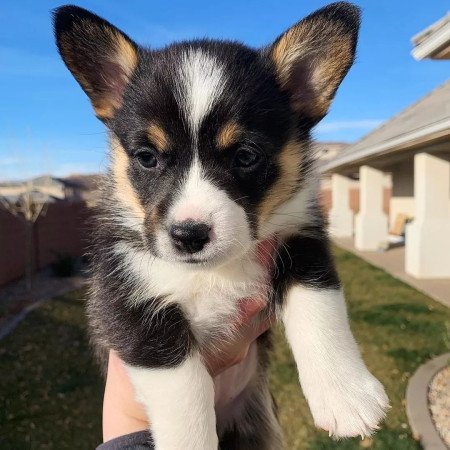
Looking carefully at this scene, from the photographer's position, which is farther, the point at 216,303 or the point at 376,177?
the point at 376,177

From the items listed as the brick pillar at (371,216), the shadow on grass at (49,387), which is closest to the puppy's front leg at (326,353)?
the shadow on grass at (49,387)

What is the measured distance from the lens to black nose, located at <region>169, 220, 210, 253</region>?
187 cm

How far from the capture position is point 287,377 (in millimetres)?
6938

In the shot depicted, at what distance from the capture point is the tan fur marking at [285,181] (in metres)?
2.27

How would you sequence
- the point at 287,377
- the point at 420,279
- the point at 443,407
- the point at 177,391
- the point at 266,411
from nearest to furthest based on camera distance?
the point at 177,391 → the point at 266,411 → the point at 443,407 → the point at 287,377 → the point at 420,279

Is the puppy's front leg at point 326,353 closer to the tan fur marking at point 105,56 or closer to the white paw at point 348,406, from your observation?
the white paw at point 348,406

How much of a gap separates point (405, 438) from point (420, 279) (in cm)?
746

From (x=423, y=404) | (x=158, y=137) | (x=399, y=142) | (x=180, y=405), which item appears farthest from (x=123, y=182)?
(x=399, y=142)

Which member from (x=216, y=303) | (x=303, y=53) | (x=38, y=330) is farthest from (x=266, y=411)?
(x=38, y=330)

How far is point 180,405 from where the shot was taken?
2.04 metres

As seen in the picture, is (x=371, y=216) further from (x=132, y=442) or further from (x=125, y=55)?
(x=132, y=442)

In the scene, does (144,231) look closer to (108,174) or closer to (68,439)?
(108,174)

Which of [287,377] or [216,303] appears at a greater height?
[216,303]

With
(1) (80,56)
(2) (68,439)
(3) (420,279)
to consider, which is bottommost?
(2) (68,439)
